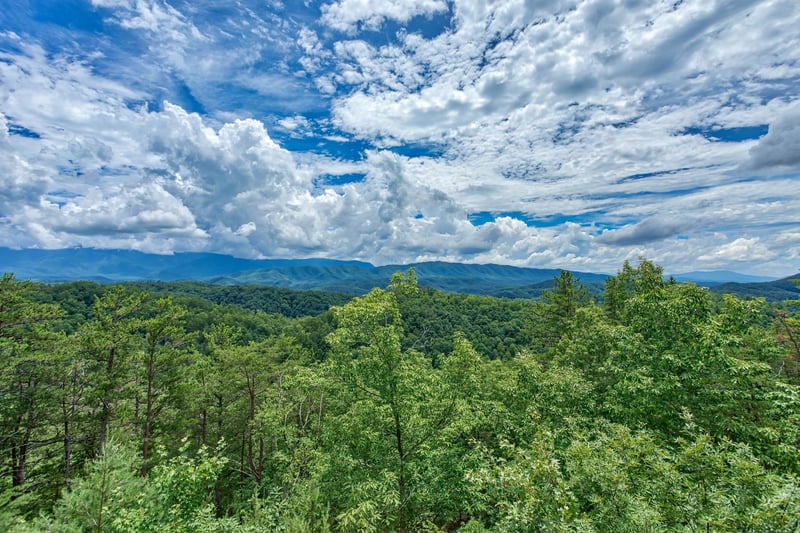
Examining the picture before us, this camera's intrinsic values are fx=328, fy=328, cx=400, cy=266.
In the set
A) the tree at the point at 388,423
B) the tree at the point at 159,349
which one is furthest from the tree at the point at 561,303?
the tree at the point at 159,349

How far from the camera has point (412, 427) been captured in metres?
13.4

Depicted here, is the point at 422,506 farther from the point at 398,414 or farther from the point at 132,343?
the point at 132,343

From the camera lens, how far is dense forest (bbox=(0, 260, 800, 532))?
732 centimetres

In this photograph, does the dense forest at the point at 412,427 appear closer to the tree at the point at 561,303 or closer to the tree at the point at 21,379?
the tree at the point at 21,379

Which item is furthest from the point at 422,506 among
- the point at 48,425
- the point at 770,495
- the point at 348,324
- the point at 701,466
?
the point at 48,425

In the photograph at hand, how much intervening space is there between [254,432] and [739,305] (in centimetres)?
2679

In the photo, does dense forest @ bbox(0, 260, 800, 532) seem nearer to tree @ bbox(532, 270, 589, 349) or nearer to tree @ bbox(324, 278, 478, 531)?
tree @ bbox(324, 278, 478, 531)

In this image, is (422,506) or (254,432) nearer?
(422,506)

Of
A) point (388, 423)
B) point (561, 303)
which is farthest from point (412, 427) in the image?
point (561, 303)

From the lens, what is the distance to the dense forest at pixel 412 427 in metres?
7.32

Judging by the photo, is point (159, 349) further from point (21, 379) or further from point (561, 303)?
point (561, 303)

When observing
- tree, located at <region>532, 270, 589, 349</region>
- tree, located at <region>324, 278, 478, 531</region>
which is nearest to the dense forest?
tree, located at <region>324, 278, 478, 531</region>

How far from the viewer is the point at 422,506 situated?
41.4 feet

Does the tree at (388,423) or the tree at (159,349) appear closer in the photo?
the tree at (388,423)
